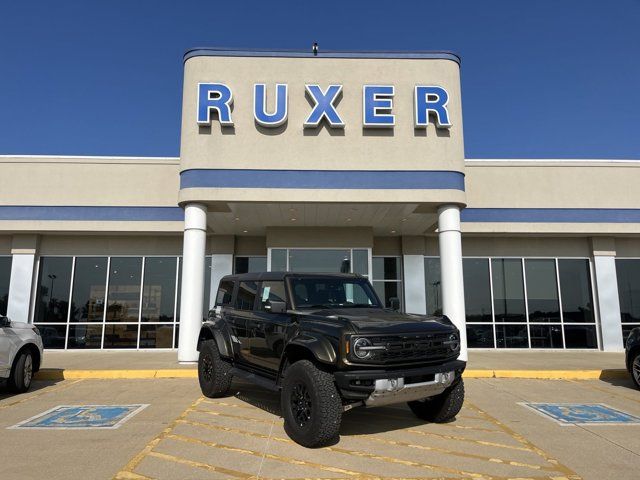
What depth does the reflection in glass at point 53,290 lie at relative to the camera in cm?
1575

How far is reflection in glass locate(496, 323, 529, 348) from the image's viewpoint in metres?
16.2

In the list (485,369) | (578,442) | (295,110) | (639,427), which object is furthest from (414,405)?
(295,110)

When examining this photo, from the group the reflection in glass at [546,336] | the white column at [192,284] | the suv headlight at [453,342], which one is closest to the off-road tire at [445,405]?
the suv headlight at [453,342]

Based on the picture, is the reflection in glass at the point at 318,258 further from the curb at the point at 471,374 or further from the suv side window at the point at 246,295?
the suv side window at the point at 246,295

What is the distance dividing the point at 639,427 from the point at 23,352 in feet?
33.8

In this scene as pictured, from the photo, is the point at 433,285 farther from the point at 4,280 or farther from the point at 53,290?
the point at 4,280

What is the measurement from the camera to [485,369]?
10648mm

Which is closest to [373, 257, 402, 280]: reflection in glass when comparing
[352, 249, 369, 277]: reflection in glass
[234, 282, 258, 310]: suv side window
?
[352, 249, 369, 277]: reflection in glass

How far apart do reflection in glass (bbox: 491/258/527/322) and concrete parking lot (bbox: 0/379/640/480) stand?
8.79 m

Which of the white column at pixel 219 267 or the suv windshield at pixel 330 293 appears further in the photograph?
the white column at pixel 219 267

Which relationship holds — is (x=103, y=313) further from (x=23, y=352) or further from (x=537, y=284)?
(x=537, y=284)

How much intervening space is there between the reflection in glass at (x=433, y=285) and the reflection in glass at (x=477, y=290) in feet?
3.14

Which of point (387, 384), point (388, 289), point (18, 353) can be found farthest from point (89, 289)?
point (387, 384)

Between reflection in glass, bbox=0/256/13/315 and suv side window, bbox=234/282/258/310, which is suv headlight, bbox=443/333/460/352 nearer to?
suv side window, bbox=234/282/258/310
